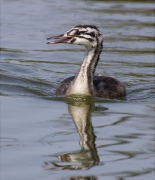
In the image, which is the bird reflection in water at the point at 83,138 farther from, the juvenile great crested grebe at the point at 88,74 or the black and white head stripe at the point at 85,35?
the black and white head stripe at the point at 85,35

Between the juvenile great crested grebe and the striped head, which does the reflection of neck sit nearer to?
the juvenile great crested grebe

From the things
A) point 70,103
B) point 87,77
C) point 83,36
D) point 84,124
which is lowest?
point 70,103

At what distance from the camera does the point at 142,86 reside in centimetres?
1428

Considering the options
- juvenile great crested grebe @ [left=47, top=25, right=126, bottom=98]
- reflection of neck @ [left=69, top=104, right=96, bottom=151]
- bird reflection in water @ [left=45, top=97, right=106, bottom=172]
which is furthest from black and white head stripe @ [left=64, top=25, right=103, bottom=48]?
reflection of neck @ [left=69, top=104, right=96, bottom=151]

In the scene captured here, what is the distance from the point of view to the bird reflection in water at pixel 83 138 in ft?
27.9

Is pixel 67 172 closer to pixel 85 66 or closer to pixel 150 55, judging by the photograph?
pixel 85 66

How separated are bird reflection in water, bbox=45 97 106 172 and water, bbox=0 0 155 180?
1 centimetres

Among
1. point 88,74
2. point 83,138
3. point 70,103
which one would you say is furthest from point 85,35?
point 83,138

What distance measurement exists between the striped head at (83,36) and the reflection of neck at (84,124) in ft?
3.64

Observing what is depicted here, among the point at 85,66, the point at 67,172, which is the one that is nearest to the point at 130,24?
the point at 85,66

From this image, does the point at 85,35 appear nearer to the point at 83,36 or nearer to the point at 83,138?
the point at 83,36

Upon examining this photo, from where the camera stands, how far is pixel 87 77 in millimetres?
12484

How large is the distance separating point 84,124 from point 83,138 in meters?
0.91

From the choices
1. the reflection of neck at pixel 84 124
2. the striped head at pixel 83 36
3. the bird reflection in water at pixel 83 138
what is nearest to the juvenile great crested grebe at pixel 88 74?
the striped head at pixel 83 36
